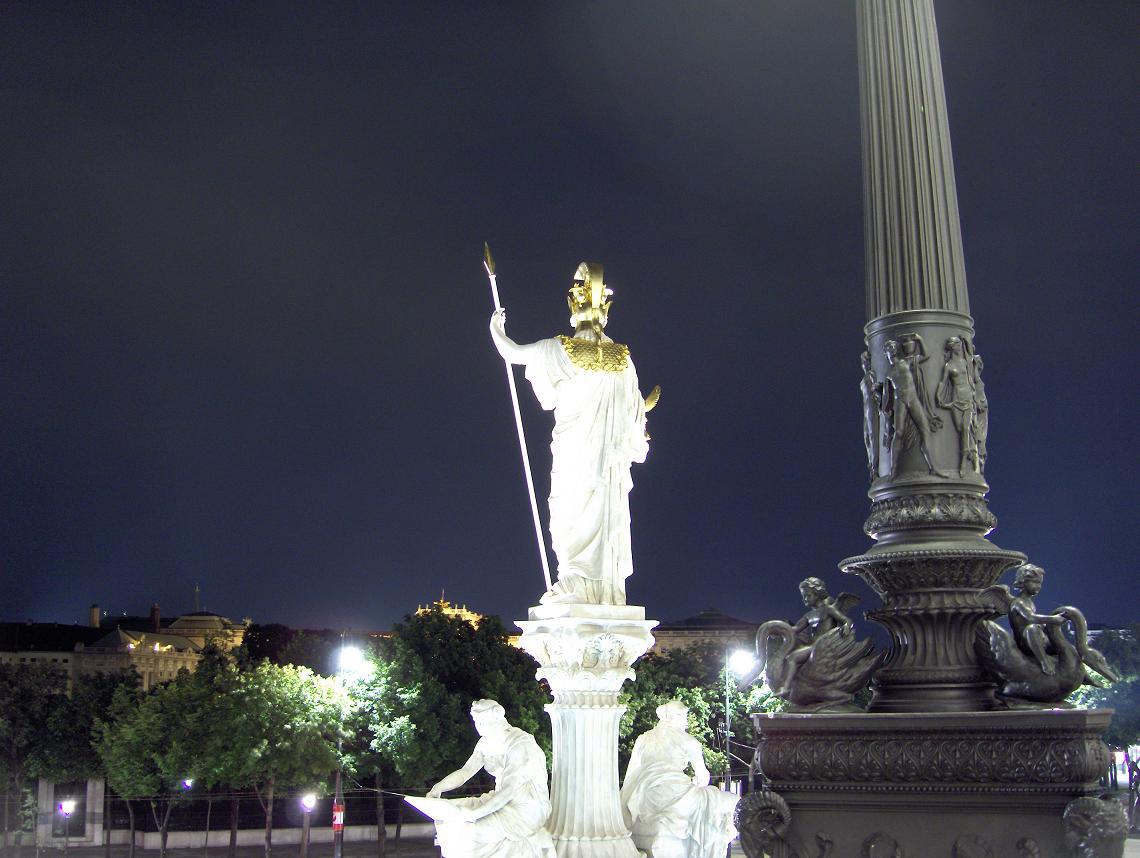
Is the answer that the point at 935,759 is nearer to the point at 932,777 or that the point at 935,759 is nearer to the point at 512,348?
the point at 932,777

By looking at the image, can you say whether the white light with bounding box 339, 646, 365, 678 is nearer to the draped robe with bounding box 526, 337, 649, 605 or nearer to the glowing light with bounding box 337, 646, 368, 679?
the glowing light with bounding box 337, 646, 368, 679

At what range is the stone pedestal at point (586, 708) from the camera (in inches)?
527

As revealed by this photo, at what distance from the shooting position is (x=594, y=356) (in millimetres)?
14633

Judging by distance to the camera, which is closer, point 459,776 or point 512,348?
point 459,776

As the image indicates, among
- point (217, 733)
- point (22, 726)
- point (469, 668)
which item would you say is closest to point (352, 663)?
point (469, 668)

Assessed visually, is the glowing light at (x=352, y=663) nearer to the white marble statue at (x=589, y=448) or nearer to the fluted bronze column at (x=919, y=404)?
the white marble statue at (x=589, y=448)

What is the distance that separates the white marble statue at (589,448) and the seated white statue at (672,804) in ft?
5.60

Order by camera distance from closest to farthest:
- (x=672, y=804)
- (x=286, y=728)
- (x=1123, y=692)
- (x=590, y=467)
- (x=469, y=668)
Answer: (x=672, y=804) < (x=590, y=467) < (x=286, y=728) < (x=1123, y=692) < (x=469, y=668)

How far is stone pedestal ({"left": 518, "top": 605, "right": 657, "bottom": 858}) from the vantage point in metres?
13.4

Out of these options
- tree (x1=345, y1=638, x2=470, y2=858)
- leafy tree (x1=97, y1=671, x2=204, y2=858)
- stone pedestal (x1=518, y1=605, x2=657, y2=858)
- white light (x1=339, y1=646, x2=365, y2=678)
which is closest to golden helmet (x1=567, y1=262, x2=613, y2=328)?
stone pedestal (x1=518, y1=605, x2=657, y2=858)

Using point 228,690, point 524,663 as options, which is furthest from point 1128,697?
point 228,690

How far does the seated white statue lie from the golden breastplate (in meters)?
4.04

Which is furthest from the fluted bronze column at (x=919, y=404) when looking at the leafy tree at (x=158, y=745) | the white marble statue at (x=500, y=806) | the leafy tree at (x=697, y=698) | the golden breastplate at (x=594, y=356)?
the leafy tree at (x=158, y=745)

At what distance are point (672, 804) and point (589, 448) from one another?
3930mm
